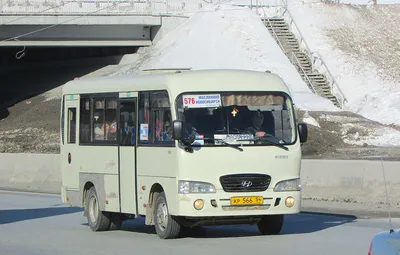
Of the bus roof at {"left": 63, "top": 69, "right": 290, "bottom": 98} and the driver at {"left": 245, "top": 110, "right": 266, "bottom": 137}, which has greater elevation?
the bus roof at {"left": 63, "top": 69, "right": 290, "bottom": 98}

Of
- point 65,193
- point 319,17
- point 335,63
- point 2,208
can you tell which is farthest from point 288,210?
point 319,17

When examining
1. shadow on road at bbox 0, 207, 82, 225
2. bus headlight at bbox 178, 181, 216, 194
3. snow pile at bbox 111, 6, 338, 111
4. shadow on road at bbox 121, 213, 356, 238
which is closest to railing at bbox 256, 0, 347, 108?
snow pile at bbox 111, 6, 338, 111

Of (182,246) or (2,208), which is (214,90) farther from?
(2,208)

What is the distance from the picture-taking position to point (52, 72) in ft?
181

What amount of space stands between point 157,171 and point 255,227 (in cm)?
294

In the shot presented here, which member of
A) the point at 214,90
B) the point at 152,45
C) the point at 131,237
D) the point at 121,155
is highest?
the point at 152,45

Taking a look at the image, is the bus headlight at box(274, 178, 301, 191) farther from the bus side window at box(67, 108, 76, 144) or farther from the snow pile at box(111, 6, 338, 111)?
the snow pile at box(111, 6, 338, 111)

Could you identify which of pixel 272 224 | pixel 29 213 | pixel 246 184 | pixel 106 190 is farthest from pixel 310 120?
pixel 246 184

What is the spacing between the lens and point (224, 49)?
4800cm

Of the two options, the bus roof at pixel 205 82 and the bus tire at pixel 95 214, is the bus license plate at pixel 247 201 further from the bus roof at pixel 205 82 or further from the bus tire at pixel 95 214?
the bus tire at pixel 95 214

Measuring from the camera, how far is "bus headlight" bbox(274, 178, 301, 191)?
48.8 feet

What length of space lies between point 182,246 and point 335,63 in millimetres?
36364

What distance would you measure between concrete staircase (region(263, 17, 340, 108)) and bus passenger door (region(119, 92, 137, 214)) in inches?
1206

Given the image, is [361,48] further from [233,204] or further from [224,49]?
[233,204]
